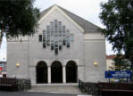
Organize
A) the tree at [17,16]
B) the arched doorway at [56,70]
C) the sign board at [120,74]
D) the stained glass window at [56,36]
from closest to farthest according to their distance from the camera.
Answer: the tree at [17,16], the sign board at [120,74], the stained glass window at [56,36], the arched doorway at [56,70]

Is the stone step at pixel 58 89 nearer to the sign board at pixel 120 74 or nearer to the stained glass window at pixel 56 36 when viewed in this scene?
the sign board at pixel 120 74

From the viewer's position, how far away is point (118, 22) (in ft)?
99.3

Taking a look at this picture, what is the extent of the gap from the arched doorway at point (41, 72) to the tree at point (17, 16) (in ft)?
64.1

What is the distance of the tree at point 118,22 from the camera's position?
28.8 metres

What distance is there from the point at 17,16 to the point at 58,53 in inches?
808

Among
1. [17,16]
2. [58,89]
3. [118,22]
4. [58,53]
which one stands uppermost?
[118,22]

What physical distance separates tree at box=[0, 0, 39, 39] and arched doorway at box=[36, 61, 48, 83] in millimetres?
19523

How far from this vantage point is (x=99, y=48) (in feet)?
105

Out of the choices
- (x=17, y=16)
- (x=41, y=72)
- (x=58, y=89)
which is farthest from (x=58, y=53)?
(x=17, y=16)

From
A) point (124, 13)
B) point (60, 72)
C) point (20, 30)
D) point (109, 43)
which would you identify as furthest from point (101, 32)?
point (20, 30)

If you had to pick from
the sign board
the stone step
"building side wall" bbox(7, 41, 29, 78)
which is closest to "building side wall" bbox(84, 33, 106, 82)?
the stone step

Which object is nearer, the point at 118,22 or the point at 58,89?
the point at 58,89

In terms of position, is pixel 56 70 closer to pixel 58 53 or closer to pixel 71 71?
pixel 71 71

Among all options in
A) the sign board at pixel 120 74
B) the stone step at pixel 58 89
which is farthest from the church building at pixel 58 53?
the sign board at pixel 120 74
